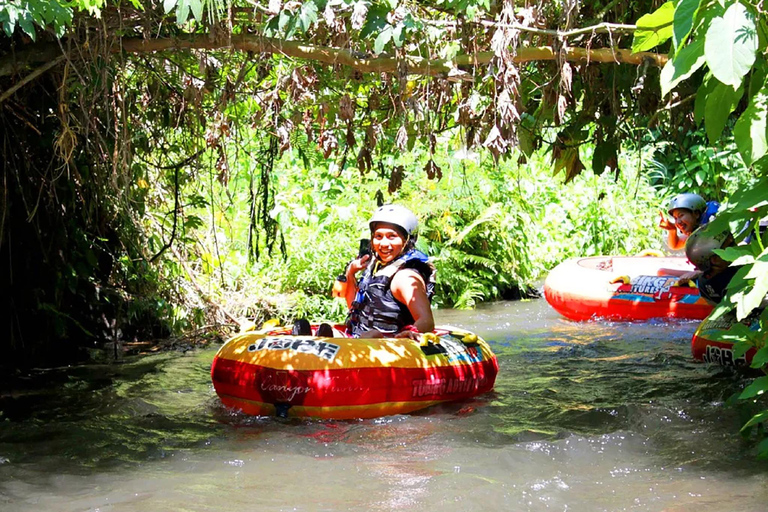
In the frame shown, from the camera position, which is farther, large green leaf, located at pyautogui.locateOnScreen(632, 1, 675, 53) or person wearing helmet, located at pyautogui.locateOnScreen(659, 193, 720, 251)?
person wearing helmet, located at pyautogui.locateOnScreen(659, 193, 720, 251)

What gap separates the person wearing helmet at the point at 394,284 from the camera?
6.23 m

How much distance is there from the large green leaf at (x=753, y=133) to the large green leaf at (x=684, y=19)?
0.48m

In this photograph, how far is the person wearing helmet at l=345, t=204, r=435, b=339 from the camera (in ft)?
20.4

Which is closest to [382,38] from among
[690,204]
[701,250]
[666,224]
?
[701,250]

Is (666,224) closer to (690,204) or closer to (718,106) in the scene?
(690,204)

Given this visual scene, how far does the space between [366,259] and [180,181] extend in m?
2.10

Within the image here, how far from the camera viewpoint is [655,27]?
146 inches

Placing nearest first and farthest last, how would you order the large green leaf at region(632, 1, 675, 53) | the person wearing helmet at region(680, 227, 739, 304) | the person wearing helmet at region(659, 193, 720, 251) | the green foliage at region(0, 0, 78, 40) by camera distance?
the large green leaf at region(632, 1, 675, 53), the green foliage at region(0, 0, 78, 40), the person wearing helmet at region(680, 227, 739, 304), the person wearing helmet at region(659, 193, 720, 251)

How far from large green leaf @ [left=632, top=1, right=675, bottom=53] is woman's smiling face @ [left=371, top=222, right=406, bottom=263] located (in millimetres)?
2715

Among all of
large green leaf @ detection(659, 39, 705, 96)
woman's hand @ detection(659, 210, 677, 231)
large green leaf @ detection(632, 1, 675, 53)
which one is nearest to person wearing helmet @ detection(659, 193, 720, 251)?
woman's hand @ detection(659, 210, 677, 231)

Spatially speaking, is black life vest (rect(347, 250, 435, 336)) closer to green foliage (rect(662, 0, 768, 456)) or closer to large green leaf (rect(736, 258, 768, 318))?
green foliage (rect(662, 0, 768, 456))

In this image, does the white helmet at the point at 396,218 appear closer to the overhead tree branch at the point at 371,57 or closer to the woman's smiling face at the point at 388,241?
the woman's smiling face at the point at 388,241

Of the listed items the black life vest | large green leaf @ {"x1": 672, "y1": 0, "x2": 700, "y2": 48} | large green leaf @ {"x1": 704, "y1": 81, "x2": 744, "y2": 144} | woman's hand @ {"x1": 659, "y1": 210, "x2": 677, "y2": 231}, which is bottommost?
the black life vest

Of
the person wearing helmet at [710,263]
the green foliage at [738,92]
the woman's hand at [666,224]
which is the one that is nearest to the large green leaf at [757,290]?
the green foliage at [738,92]
